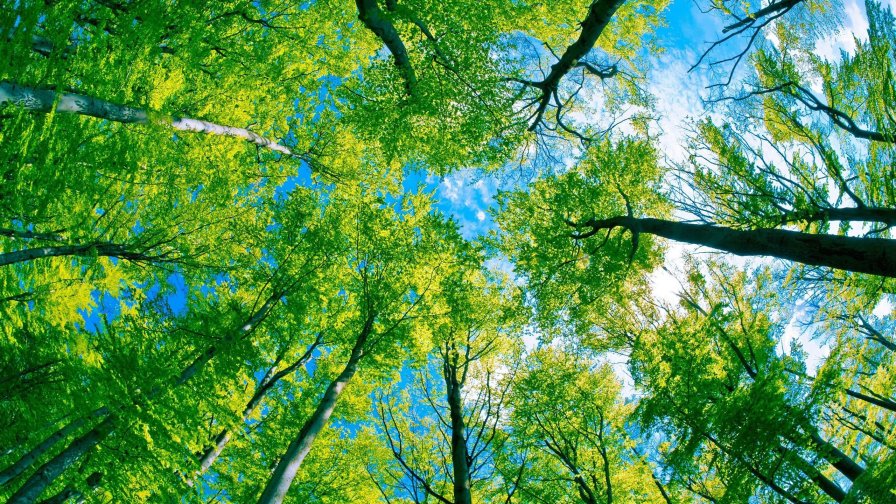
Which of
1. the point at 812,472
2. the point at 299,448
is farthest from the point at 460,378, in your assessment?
the point at 812,472

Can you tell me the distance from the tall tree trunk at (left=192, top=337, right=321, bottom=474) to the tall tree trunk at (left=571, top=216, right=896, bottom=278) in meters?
6.51

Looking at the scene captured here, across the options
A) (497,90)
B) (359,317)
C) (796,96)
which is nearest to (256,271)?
(359,317)

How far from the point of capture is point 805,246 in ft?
10.1

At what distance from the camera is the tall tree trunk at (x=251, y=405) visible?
23.4 feet

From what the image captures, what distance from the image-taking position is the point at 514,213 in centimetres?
1120

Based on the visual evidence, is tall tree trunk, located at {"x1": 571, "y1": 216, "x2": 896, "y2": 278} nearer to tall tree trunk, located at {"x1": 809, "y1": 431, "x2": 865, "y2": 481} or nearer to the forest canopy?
the forest canopy

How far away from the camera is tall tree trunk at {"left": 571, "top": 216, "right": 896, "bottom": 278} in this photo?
268 cm

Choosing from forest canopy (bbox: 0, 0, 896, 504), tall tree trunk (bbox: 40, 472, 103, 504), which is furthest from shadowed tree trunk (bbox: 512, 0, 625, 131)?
tall tree trunk (bbox: 40, 472, 103, 504)

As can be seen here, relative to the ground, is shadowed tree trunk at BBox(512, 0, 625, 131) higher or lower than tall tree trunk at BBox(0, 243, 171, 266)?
higher

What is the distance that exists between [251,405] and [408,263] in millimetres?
4131

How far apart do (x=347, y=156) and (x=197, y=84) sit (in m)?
3.97

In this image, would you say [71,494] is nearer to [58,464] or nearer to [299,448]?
[58,464]

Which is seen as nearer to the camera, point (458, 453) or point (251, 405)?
point (458, 453)

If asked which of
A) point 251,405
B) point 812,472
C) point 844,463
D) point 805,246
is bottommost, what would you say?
point 812,472
